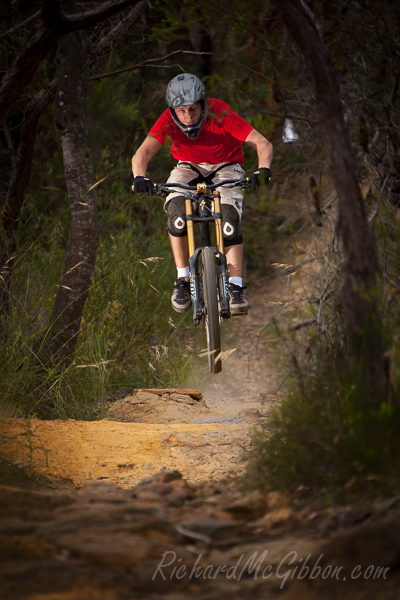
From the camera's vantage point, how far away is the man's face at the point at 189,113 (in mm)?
4930

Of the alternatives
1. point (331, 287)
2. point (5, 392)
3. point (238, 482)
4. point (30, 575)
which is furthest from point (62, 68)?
point (30, 575)

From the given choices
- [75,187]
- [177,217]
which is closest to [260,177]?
[177,217]

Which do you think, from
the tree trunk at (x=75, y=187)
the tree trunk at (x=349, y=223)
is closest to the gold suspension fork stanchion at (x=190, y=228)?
the tree trunk at (x=75, y=187)

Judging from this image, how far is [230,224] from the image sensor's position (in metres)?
5.18

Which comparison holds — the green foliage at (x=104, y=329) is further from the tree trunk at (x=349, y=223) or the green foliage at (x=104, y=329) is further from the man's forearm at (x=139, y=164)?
the tree trunk at (x=349, y=223)

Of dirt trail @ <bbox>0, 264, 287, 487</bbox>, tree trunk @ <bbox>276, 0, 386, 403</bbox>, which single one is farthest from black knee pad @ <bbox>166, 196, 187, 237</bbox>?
tree trunk @ <bbox>276, 0, 386, 403</bbox>

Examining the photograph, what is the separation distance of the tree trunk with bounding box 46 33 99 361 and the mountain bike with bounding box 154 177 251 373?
2.68ft

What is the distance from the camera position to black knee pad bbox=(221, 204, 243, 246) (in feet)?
17.0

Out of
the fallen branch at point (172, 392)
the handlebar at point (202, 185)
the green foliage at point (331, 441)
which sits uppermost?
the handlebar at point (202, 185)

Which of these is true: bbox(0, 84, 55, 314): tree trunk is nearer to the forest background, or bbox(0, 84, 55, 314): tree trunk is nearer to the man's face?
the forest background

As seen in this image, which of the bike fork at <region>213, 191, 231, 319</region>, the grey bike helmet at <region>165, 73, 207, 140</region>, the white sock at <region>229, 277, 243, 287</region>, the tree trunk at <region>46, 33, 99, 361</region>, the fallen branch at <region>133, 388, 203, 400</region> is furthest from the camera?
the fallen branch at <region>133, 388, 203, 400</region>

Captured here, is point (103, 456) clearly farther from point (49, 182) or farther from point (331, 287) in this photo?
point (49, 182)

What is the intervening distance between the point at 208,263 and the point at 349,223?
79.4 inches

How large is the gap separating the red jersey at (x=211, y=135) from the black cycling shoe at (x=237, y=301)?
1078mm
